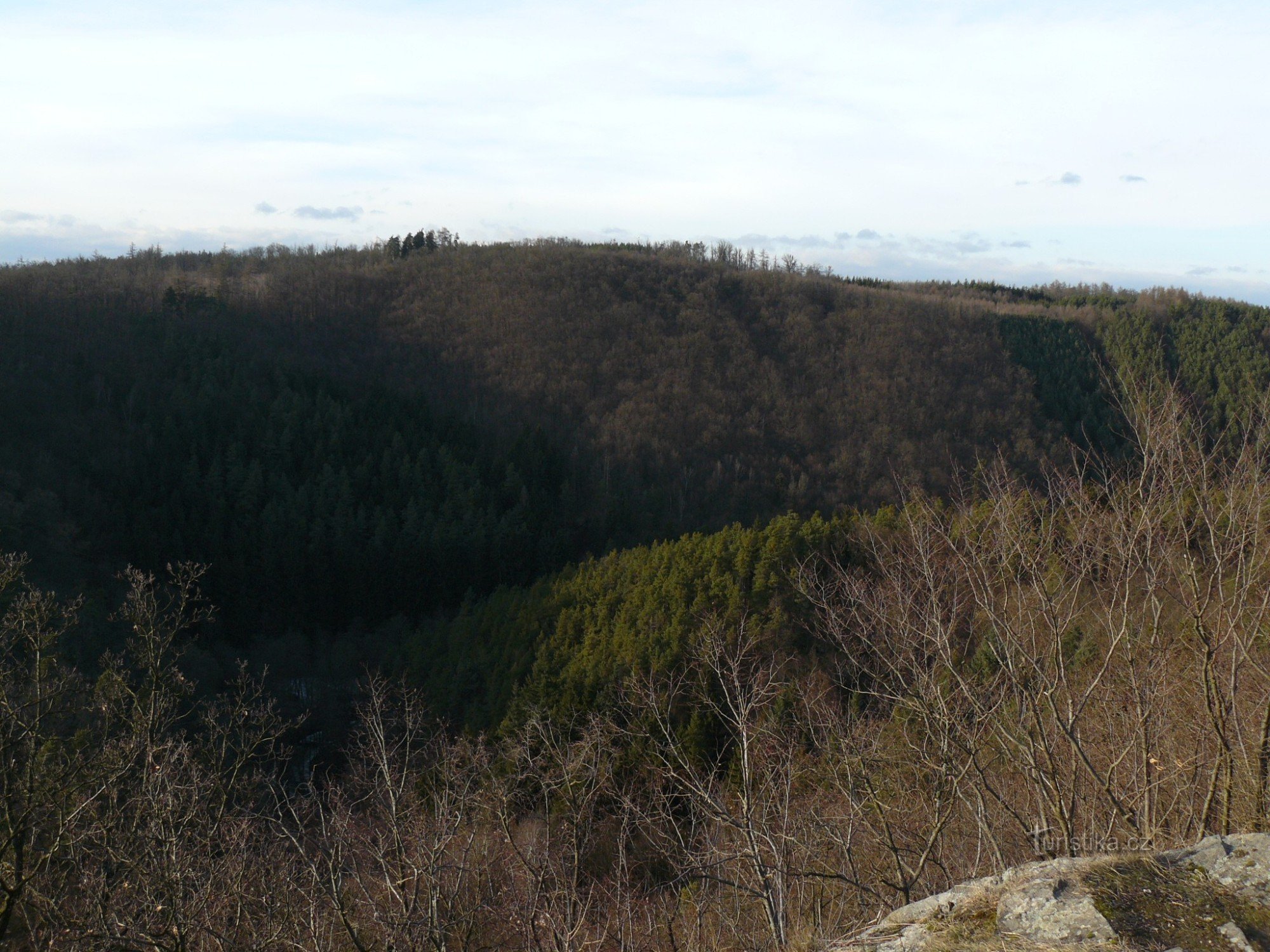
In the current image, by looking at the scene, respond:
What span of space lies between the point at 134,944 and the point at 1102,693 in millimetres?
15845

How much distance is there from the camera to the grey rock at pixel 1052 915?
507cm

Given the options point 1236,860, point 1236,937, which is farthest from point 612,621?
point 1236,937

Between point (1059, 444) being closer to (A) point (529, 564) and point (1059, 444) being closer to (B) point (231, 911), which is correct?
(A) point (529, 564)

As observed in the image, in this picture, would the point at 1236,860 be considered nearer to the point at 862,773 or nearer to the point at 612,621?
the point at 862,773

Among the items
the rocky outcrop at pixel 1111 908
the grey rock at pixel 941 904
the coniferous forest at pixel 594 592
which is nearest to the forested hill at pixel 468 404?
the coniferous forest at pixel 594 592

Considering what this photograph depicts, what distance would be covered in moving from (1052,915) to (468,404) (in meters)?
85.5

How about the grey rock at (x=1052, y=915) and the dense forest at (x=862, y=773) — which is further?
the dense forest at (x=862, y=773)

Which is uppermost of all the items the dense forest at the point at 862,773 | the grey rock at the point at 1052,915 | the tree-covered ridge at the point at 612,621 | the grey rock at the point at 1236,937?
the grey rock at the point at 1236,937

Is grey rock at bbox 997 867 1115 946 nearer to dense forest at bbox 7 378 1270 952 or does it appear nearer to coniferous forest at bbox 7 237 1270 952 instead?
dense forest at bbox 7 378 1270 952

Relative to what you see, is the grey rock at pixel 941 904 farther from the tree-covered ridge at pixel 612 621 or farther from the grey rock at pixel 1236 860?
the tree-covered ridge at pixel 612 621

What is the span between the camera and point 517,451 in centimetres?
7775

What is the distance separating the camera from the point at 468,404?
87500 mm

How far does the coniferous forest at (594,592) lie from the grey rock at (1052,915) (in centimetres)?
168

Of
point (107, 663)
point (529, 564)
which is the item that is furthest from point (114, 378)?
point (107, 663)
